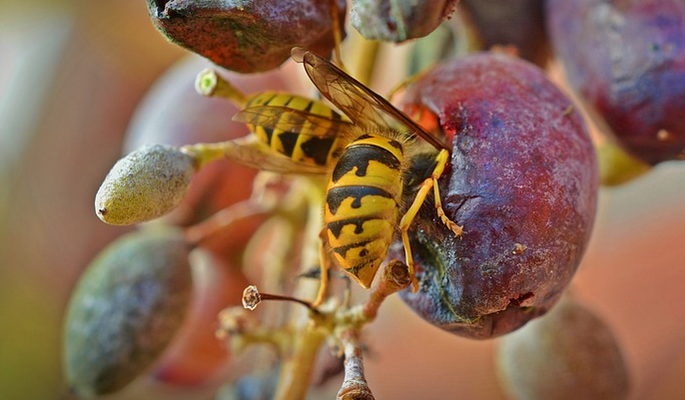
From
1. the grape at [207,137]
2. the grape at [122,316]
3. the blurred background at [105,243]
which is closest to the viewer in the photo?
the grape at [122,316]

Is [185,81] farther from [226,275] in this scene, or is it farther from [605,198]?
[605,198]

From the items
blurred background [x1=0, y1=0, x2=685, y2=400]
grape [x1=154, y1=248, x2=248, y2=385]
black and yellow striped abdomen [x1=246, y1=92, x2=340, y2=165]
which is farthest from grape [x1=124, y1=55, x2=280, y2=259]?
black and yellow striped abdomen [x1=246, y1=92, x2=340, y2=165]

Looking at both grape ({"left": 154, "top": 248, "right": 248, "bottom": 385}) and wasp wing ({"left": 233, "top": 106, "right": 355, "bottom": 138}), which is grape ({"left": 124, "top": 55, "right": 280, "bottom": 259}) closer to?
grape ({"left": 154, "top": 248, "right": 248, "bottom": 385})

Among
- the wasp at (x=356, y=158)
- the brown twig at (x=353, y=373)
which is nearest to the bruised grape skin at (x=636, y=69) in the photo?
the wasp at (x=356, y=158)

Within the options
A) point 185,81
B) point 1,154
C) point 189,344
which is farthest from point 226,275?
point 1,154

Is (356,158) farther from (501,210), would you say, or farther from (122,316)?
(122,316)

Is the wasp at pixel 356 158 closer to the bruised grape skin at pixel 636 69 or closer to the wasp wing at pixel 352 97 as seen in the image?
the wasp wing at pixel 352 97

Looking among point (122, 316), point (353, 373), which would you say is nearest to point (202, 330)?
point (122, 316)

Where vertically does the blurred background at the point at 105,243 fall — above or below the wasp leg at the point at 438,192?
below
